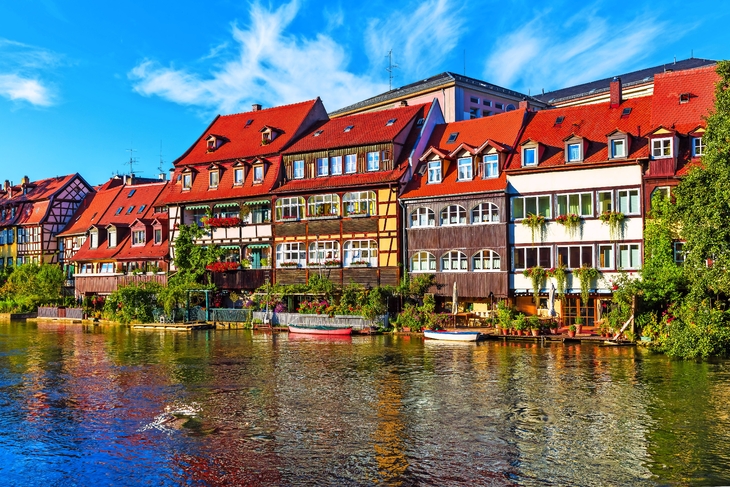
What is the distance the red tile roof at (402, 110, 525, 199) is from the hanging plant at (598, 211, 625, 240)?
21.2ft

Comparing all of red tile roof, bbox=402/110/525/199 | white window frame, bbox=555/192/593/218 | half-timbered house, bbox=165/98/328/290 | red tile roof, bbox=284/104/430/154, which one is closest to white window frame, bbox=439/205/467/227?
red tile roof, bbox=402/110/525/199

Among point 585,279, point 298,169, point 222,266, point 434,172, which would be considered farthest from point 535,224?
point 222,266

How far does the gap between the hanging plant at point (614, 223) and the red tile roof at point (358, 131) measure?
15941mm

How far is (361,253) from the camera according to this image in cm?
5141

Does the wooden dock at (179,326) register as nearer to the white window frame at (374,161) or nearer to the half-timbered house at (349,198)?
the half-timbered house at (349,198)

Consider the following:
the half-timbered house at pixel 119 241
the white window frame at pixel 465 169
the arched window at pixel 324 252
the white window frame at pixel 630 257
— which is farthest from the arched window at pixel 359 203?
the half-timbered house at pixel 119 241

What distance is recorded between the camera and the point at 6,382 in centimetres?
3052

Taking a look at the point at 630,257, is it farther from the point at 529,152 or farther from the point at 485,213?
the point at 485,213

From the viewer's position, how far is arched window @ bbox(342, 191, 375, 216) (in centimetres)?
5109

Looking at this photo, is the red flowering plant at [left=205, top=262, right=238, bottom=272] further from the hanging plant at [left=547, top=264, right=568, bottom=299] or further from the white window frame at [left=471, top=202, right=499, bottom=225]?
the hanging plant at [left=547, top=264, right=568, bottom=299]

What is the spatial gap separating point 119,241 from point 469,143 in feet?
115

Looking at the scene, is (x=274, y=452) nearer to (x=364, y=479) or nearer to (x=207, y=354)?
(x=364, y=479)

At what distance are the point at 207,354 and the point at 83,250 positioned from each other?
37413 mm

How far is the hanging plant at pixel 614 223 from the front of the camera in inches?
1633
